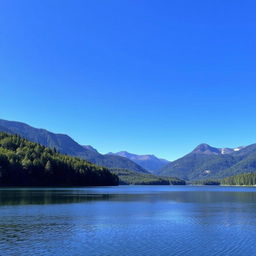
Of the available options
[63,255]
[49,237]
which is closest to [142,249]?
[63,255]

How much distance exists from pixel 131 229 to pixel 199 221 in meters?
17.0

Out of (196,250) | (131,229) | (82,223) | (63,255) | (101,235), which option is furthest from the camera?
(82,223)

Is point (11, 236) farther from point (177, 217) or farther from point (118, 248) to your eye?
point (177, 217)

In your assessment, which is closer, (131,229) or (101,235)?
(101,235)

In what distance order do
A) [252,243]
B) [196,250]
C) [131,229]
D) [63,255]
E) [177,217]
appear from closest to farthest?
[63,255], [196,250], [252,243], [131,229], [177,217]

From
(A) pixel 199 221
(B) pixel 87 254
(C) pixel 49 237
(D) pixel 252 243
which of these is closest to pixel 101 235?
(C) pixel 49 237

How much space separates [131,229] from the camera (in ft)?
182

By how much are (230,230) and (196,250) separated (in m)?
16.9

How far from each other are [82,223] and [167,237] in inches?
692

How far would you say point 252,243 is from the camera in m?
46.2

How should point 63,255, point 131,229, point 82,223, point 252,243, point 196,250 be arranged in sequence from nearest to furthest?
1. point 63,255
2. point 196,250
3. point 252,243
4. point 131,229
5. point 82,223

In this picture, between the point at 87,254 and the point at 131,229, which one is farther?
the point at 131,229

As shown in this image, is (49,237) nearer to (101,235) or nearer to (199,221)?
(101,235)

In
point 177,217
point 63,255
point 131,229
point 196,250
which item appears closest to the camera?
point 63,255
